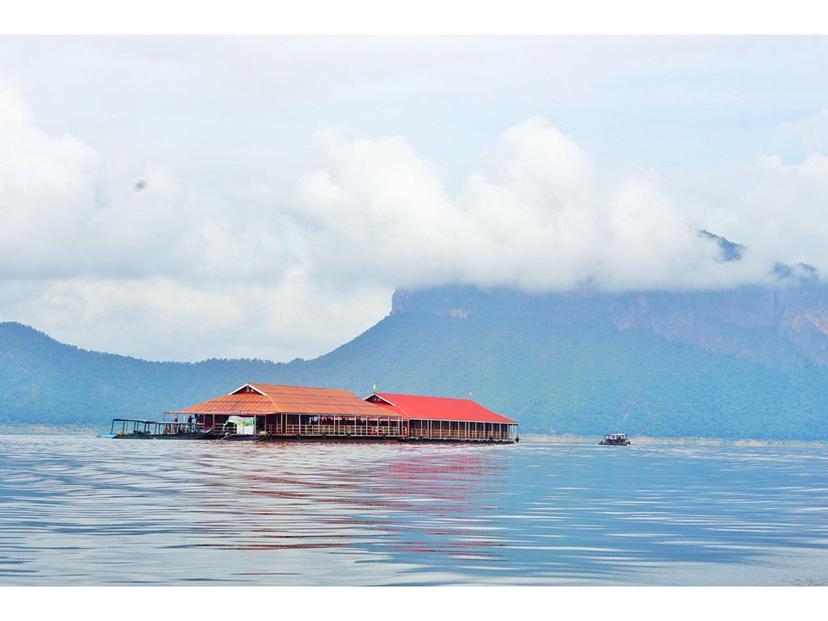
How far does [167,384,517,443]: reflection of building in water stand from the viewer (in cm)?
11031

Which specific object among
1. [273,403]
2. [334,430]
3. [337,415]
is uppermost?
[273,403]

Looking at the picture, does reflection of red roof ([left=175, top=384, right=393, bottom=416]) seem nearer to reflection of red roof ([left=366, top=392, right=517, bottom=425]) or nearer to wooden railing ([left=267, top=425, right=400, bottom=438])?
wooden railing ([left=267, top=425, right=400, bottom=438])

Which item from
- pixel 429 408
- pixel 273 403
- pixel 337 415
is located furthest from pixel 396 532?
pixel 429 408

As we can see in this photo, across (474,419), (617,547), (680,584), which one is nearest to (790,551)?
(617,547)

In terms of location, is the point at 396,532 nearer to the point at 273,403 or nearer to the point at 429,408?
the point at 273,403

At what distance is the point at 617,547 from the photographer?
21562mm

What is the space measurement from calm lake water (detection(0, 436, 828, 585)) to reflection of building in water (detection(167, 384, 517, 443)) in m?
67.5

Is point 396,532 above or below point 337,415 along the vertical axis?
below

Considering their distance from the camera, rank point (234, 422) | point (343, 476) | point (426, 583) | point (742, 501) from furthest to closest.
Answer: point (234, 422), point (343, 476), point (742, 501), point (426, 583)

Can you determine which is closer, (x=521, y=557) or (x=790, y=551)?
(x=521, y=557)

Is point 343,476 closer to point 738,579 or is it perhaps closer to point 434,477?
point 434,477

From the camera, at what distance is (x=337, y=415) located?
381ft

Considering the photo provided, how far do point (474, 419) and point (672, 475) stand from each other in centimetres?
8474

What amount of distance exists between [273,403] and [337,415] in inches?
341
